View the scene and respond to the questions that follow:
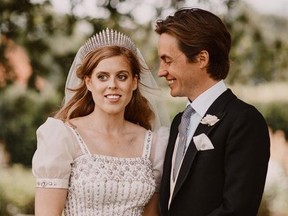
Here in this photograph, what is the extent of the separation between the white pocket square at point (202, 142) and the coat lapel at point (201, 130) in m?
0.02

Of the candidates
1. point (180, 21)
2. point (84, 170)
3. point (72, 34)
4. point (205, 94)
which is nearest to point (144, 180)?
point (84, 170)

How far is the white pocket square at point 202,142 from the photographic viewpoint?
3.14 m

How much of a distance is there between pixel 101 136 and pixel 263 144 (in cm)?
88

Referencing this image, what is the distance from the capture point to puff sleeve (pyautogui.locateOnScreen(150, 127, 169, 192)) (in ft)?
11.8

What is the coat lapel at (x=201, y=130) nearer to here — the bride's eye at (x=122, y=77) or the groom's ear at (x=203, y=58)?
the groom's ear at (x=203, y=58)

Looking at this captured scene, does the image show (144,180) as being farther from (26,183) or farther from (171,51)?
(26,183)

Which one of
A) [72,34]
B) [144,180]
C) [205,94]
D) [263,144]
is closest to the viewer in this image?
[263,144]

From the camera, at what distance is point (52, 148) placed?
339cm

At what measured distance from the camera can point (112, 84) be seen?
343cm

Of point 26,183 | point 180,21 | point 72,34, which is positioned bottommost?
point 26,183

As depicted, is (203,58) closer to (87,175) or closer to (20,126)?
(87,175)

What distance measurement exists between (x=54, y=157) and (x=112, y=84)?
1.42 ft

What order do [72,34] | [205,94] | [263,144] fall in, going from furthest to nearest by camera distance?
[72,34] → [205,94] → [263,144]

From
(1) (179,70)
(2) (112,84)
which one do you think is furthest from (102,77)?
(1) (179,70)
